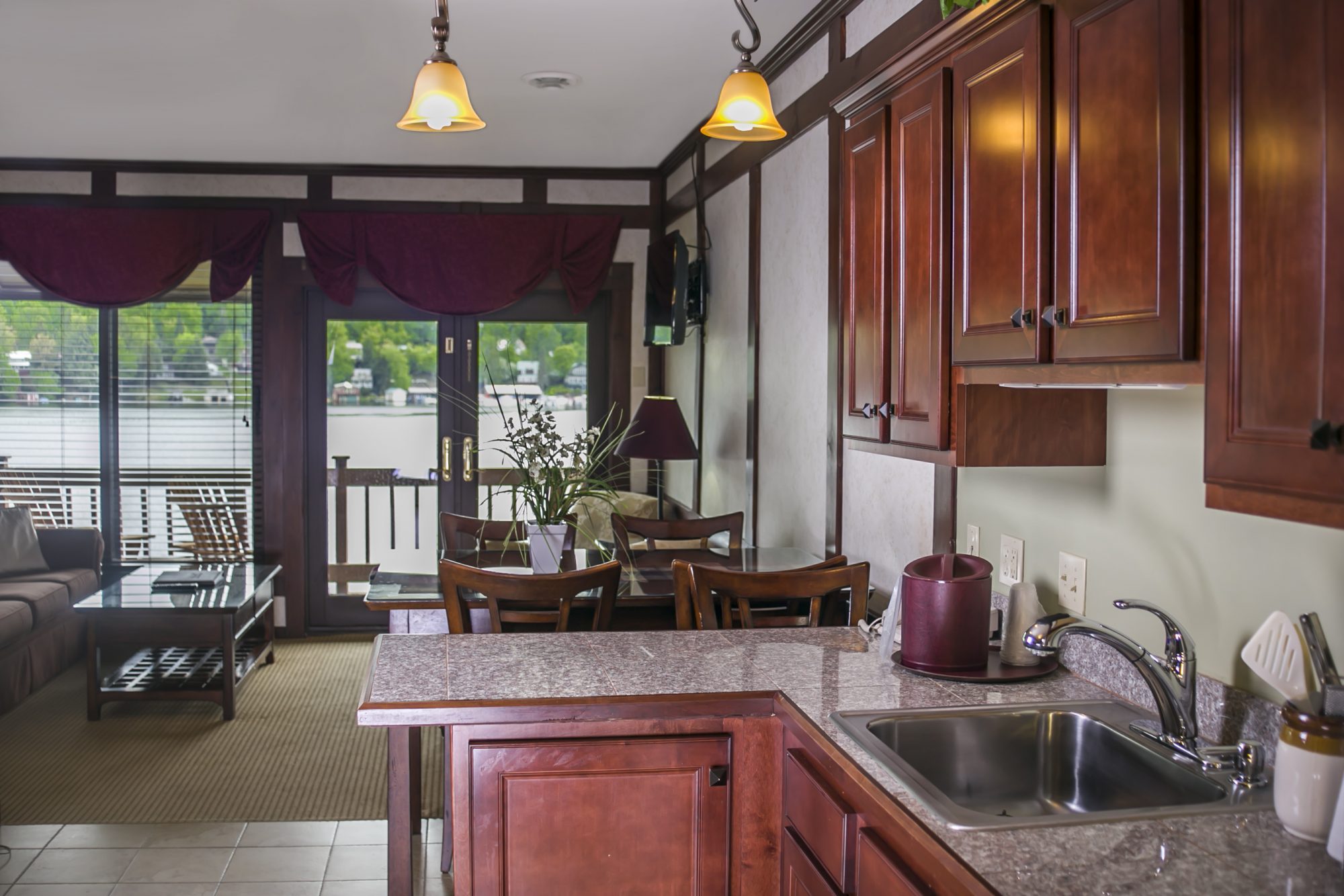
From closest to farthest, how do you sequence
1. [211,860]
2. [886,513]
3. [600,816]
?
1. [600,816]
2. [886,513]
3. [211,860]

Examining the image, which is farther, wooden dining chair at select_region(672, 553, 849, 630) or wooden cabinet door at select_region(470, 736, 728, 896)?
wooden dining chair at select_region(672, 553, 849, 630)

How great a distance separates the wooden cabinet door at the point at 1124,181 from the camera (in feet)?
4.40

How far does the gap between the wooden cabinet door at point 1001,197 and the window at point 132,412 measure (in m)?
4.98

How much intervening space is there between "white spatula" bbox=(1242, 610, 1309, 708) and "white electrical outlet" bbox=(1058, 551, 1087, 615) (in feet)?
2.07

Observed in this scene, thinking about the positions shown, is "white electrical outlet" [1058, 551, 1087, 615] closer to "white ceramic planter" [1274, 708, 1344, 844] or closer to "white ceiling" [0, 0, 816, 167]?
"white ceramic planter" [1274, 708, 1344, 844]

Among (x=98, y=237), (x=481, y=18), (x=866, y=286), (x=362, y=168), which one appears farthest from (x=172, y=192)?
(x=866, y=286)

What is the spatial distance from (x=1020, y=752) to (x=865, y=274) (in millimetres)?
1014

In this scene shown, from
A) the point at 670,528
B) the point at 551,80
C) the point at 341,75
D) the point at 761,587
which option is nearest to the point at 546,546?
the point at 670,528

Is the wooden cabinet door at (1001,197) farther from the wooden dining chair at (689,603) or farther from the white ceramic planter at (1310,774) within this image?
the wooden dining chair at (689,603)

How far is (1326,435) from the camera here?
1.08 meters

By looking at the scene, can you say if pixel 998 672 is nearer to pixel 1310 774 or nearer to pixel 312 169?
pixel 1310 774

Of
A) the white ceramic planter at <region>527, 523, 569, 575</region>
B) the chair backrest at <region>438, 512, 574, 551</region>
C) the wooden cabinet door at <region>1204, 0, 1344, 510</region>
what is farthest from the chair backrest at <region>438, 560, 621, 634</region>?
the wooden cabinet door at <region>1204, 0, 1344, 510</region>

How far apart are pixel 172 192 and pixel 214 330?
0.77 meters

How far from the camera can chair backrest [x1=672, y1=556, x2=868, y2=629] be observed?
2.58 metres
